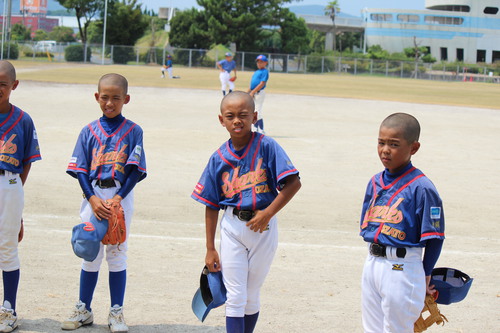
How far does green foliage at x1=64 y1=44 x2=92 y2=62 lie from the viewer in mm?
66125

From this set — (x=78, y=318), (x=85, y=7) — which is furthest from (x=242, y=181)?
(x=85, y=7)

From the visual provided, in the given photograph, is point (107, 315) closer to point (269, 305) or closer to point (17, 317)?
point (17, 317)

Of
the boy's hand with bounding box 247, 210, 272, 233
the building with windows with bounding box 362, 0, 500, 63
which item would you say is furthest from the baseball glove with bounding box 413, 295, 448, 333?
the building with windows with bounding box 362, 0, 500, 63

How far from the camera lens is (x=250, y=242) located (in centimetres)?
459

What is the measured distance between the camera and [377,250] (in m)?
4.13

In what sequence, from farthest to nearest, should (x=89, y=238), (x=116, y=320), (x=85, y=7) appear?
(x=85, y=7) → (x=116, y=320) → (x=89, y=238)

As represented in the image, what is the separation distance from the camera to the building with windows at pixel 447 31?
11288cm

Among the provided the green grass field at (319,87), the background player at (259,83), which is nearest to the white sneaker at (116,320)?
the background player at (259,83)

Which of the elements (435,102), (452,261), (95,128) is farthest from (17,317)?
(435,102)

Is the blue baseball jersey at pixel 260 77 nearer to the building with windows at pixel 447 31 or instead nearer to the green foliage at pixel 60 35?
the green foliage at pixel 60 35

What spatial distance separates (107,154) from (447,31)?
11511 centimetres

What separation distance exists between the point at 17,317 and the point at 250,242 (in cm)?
212

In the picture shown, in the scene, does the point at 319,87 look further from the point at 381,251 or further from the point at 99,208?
the point at 381,251

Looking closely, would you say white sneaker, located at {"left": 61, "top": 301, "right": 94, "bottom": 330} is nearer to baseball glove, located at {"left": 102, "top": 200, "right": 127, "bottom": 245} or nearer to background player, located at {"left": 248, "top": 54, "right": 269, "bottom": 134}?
baseball glove, located at {"left": 102, "top": 200, "right": 127, "bottom": 245}
